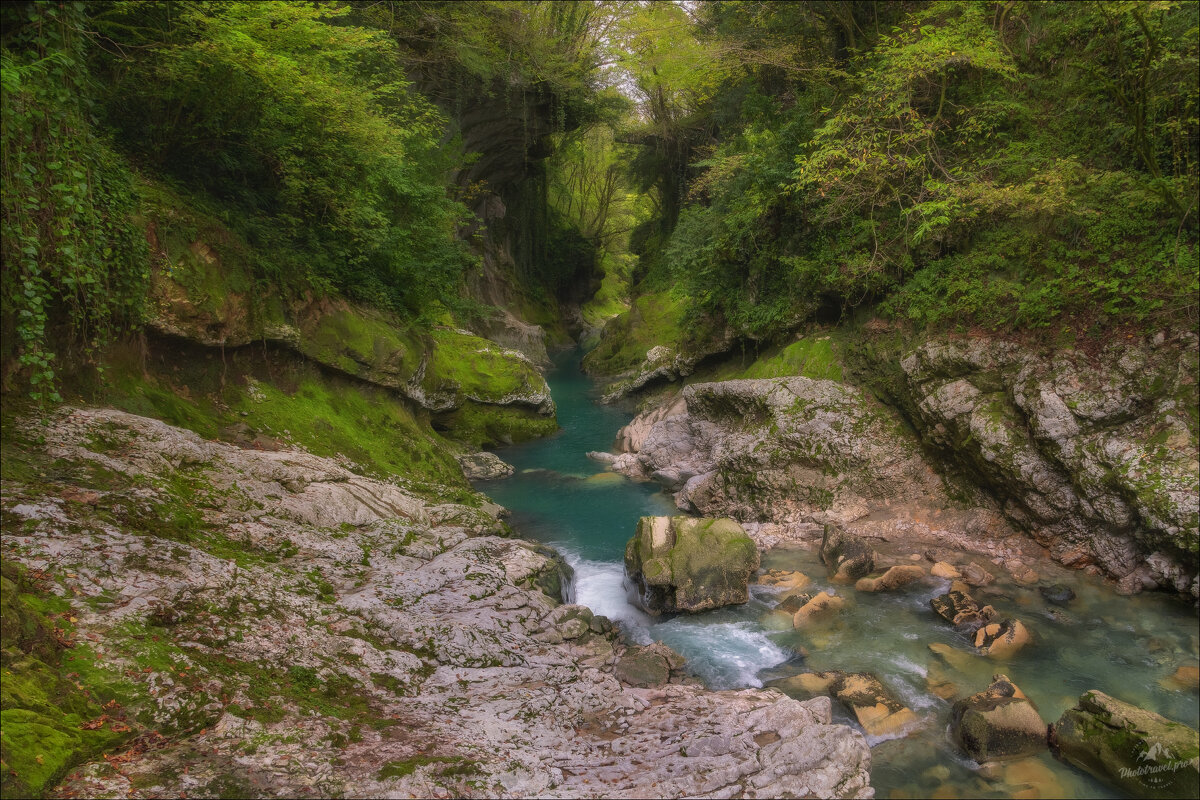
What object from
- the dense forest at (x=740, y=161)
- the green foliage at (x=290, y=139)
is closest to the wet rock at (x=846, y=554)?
the dense forest at (x=740, y=161)

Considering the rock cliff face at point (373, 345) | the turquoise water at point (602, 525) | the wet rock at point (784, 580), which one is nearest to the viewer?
the turquoise water at point (602, 525)

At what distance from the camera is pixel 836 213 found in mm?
14172

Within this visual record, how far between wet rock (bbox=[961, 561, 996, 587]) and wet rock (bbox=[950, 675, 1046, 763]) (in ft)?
10.8

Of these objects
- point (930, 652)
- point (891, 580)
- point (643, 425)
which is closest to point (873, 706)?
point (930, 652)

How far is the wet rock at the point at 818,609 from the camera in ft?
30.0

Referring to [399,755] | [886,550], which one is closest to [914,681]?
[886,550]

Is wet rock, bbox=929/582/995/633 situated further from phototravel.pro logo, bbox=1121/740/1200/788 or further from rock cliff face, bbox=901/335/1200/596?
phototravel.pro logo, bbox=1121/740/1200/788

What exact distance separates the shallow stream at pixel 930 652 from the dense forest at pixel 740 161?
456 cm

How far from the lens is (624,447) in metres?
18.1

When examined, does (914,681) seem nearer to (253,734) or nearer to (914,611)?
(914,611)

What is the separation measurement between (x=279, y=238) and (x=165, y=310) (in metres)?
2.99

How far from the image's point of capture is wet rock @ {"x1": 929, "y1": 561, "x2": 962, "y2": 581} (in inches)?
393

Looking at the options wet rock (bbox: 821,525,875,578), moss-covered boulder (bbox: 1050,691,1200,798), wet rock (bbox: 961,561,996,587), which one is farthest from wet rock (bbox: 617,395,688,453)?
moss-covered boulder (bbox: 1050,691,1200,798)

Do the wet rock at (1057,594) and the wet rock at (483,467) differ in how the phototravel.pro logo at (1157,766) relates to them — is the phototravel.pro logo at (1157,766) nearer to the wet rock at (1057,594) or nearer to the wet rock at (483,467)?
the wet rock at (1057,594)
